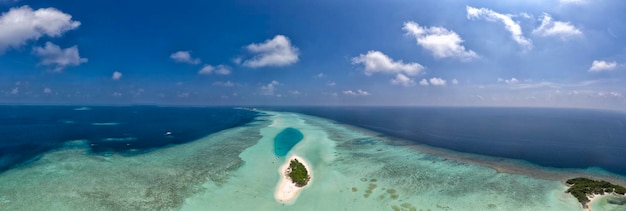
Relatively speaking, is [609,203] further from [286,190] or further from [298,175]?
[286,190]

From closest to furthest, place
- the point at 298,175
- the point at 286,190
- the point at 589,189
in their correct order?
the point at 589,189
the point at 286,190
the point at 298,175

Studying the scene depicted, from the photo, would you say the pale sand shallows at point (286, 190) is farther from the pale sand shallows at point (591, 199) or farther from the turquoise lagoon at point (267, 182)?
the pale sand shallows at point (591, 199)

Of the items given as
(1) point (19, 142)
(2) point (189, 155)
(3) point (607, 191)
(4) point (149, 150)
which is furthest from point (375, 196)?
(1) point (19, 142)

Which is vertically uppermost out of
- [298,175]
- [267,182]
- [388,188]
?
[298,175]

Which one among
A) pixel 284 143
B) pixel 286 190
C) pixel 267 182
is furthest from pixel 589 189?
pixel 284 143

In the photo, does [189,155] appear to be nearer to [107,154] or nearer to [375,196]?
[107,154]

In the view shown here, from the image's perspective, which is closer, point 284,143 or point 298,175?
point 298,175

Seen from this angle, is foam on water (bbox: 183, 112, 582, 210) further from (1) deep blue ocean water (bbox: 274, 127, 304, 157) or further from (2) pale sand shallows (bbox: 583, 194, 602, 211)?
(1) deep blue ocean water (bbox: 274, 127, 304, 157)

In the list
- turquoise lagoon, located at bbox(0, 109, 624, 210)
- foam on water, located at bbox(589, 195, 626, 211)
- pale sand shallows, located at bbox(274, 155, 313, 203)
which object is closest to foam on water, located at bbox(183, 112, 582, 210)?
turquoise lagoon, located at bbox(0, 109, 624, 210)

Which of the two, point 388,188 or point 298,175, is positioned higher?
point 298,175
